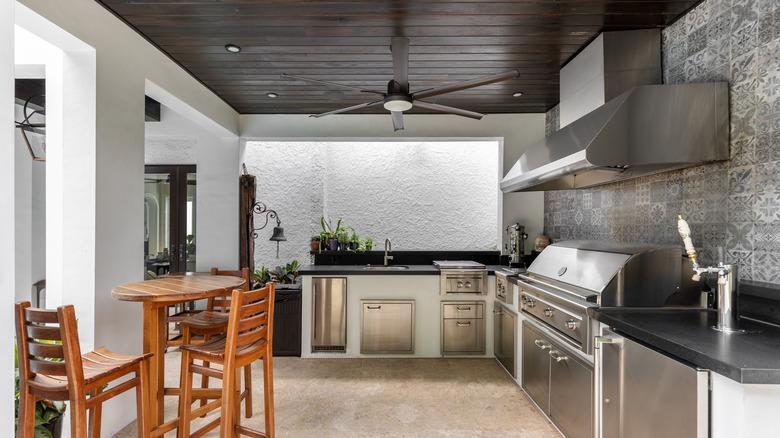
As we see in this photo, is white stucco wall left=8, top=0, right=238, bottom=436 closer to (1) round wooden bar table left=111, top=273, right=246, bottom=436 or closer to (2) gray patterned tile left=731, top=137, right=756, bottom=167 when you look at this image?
(1) round wooden bar table left=111, top=273, right=246, bottom=436

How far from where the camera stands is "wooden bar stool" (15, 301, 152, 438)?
1708mm

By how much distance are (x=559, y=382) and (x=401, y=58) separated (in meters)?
2.40

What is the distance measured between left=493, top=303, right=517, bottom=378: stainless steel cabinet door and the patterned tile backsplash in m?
1.30

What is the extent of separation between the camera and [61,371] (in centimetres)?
174

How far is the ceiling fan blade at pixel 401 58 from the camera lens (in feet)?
8.82

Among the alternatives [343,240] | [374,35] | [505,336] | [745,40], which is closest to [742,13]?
[745,40]

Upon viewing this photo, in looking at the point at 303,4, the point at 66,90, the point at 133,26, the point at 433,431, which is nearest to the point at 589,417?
the point at 433,431

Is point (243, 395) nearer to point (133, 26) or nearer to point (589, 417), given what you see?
point (589, 417)

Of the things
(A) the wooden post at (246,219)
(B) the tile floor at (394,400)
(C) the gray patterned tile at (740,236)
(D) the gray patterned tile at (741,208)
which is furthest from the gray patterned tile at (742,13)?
(A) the wooden post at (246,219)

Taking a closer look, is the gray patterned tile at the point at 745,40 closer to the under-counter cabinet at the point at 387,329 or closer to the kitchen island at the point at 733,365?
the kitchen island at the point at 733,365

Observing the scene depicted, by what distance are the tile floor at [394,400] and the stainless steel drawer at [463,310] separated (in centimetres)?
45

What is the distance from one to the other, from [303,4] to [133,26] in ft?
4.21

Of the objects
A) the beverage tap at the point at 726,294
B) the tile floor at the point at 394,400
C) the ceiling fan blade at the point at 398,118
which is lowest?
the tile floor at the point at 394,400

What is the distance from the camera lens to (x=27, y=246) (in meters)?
3.96
